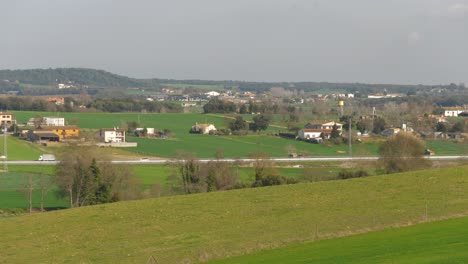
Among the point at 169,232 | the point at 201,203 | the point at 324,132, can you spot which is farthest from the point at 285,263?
the point at 324,132

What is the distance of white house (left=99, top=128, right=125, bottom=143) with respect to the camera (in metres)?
94.5

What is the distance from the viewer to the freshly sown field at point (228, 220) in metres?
24.0

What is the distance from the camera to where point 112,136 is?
96188 millimetres

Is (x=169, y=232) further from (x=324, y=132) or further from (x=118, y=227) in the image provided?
(x=324, y=132)

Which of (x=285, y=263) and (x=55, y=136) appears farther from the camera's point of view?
(x=55, y=136)

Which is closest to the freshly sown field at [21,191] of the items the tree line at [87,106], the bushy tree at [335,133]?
the bushy tree at [335,133]

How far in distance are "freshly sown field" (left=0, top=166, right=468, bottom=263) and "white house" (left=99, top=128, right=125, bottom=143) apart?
5869cm

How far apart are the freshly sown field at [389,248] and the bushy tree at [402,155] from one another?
30.8 meters

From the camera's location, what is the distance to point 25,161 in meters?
74.7

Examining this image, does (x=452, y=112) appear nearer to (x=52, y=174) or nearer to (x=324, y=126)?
(x=324, y=126)

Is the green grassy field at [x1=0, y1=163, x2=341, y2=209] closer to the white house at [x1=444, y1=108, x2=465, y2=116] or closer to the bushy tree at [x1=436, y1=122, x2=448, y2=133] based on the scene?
the bushy tree at [x1=436, y1=122, x2=448, y2=133]

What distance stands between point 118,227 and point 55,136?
67.6 meters

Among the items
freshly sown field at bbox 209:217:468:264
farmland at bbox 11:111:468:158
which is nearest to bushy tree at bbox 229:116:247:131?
farmland at bbox 11:111:468:158

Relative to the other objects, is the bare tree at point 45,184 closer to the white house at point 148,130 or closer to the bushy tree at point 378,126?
the white house at point 148,130
